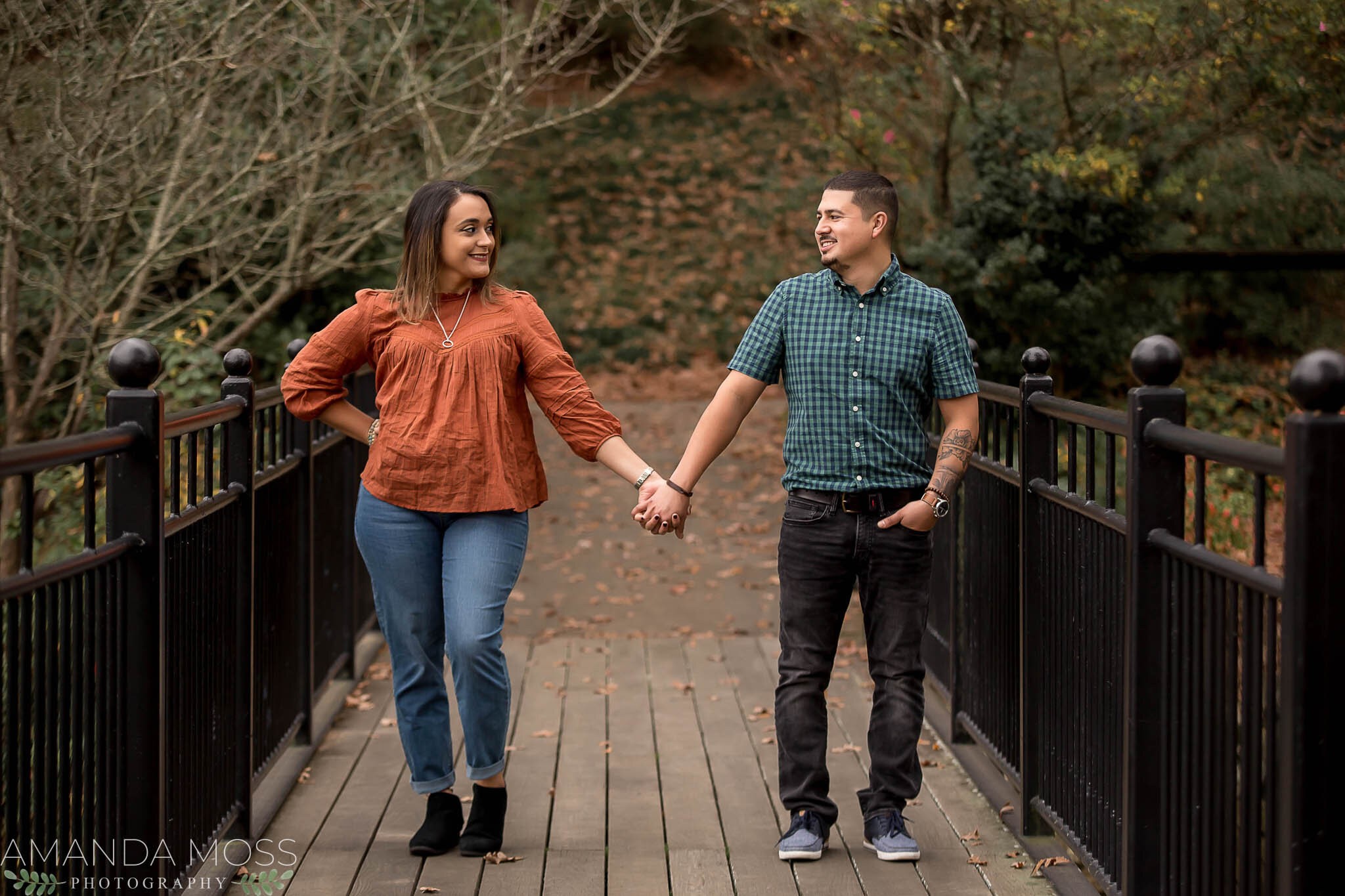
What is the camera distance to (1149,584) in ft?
9.68

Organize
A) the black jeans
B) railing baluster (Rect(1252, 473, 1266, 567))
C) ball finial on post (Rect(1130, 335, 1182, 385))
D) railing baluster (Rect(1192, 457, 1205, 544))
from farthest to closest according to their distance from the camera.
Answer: the black jeans < ball finial on post (Rect(1130, 335, 1182, 385)) < railing baluster (Rect(1192, 457, 1205, 544)) < railing baluster (Rect(1252, 473, 1266, 567))

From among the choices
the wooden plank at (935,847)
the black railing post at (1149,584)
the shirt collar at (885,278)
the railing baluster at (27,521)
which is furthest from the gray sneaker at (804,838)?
the railing baluster at (27,521)

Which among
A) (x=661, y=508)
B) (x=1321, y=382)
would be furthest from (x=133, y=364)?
(x=1321, y=382)

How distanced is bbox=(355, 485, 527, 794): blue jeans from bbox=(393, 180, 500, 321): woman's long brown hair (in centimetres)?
54

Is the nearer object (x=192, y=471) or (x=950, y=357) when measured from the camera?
(x=192, y=471)

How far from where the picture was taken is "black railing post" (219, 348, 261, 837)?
4.03m

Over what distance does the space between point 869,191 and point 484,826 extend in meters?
2.16

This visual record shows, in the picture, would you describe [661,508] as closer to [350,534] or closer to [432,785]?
[432,785]

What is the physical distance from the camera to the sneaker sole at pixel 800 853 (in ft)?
13.0

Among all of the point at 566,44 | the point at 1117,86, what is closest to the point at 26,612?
the point at 566,44

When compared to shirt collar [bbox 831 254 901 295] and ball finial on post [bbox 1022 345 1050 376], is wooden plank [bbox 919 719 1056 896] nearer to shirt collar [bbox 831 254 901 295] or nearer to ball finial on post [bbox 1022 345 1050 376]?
ball finial on post [bbox 1022 345 1050 376]

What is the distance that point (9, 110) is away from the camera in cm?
629

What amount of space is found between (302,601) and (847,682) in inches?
98.0

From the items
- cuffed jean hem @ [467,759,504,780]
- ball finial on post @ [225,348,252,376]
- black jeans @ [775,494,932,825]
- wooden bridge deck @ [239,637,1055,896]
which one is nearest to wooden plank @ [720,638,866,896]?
wooden bridge deck @ [239,637,1055,896]
